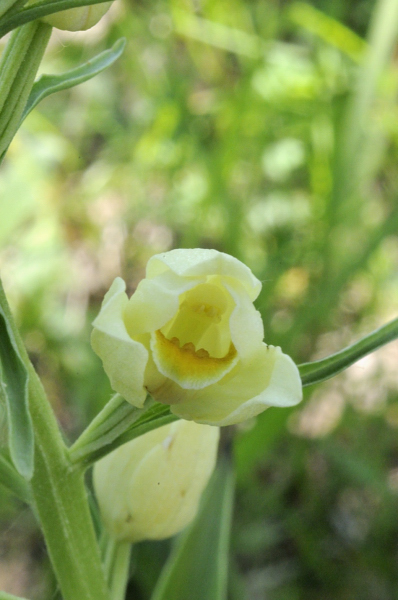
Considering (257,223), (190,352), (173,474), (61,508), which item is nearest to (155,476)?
(173,474)

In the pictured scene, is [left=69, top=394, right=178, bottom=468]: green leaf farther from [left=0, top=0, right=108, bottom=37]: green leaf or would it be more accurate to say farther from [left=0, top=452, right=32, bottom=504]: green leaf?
[left=0, top=0, right=108, bottom=37]: green leaf

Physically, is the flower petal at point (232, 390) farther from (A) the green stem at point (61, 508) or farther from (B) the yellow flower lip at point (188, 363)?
(A) the green stem at point (61, 508)

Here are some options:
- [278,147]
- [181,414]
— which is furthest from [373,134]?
[181,414]

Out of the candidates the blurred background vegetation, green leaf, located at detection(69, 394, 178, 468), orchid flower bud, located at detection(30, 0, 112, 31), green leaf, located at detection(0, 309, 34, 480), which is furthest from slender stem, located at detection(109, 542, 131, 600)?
orchid flower bud, located at detection(30, 0, 112, 31)

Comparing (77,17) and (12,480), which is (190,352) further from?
(77,17)

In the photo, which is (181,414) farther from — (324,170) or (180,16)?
(180,16)

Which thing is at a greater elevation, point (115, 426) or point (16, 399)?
point (16, 399)

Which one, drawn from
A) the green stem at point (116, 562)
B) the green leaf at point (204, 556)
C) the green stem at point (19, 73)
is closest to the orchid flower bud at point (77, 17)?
the green stem at point (19, 73)
